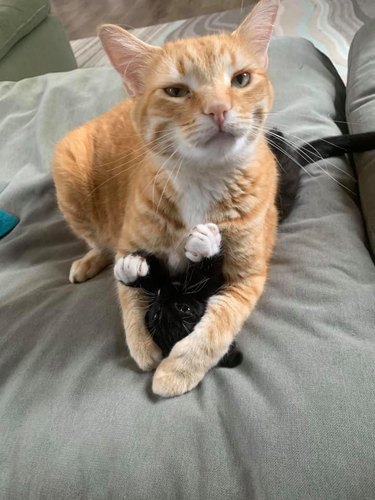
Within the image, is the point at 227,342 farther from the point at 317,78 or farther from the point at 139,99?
the point at 317,78

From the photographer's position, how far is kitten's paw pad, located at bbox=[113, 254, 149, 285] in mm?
985

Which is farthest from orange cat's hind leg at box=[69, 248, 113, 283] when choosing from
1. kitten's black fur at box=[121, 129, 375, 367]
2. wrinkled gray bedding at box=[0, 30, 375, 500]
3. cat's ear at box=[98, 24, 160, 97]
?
cat's ear at box=[98, 24, 160, 97]

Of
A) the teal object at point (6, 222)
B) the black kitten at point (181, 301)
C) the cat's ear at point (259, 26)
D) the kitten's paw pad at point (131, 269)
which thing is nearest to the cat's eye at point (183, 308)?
the black kitten at point (181, 301)

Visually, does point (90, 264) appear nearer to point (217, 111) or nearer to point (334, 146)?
point (217, 111)

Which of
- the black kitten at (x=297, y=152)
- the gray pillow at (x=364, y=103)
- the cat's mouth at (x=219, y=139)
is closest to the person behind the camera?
the cat's mouth at (x=219, y=139)

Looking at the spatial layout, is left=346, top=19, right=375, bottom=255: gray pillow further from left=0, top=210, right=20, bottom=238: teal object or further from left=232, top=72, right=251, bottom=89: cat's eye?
left=0, top=210, right=20, bottom=238: teal object

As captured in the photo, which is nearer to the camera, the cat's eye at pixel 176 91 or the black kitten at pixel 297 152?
the cat's eye at pixel 176 91

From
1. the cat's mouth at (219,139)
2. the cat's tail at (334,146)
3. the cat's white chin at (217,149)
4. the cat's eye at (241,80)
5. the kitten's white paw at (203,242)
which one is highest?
the cat's eye at (241,80)

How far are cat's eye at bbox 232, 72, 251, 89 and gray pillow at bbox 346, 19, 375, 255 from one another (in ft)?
1.72

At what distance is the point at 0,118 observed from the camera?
1.97m

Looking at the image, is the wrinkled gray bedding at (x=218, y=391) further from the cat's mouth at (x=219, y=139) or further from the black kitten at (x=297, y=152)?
the cat's mouth at (x=219, y=139)

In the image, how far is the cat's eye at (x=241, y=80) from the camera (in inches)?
38.2

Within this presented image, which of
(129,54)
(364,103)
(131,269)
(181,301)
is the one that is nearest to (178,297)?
(181,301)

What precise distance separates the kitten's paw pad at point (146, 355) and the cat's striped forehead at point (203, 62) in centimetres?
58
